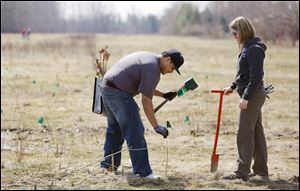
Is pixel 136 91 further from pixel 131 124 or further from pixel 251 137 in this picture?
pixel 251 137

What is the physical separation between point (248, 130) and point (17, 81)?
12029 mm

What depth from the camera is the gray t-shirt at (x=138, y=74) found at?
569 centimetres

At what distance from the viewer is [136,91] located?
6.09 m

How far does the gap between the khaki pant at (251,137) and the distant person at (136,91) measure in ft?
3.04

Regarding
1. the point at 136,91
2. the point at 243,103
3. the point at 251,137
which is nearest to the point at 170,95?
the point at 136,91

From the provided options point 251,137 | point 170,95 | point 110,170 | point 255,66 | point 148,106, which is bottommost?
point 110,170

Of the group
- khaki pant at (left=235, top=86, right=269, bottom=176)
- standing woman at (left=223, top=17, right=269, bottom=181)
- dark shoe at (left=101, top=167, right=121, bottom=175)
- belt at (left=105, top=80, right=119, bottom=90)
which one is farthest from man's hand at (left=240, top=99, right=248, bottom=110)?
dark shoe at (left=101, top=167, right=121, bottom=175)

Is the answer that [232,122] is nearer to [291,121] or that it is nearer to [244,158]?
[291,121]

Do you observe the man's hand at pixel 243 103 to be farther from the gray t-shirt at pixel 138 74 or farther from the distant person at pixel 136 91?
the gray t-shirt at pixel 138 74

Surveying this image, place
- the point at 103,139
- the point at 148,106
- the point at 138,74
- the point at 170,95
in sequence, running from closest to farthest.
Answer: the point at 148,106 → the point at 138,74 → the point at 170,95 → the point at 103,139

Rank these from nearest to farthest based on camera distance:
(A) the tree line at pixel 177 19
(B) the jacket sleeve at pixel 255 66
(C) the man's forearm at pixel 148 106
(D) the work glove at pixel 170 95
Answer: (C) the man's forearm at pixel 148 106 < (B) the jacket sleeve at pixel 255 66 < (D) the work glove at pixel 170 95 < (A) the tree line at pixel 177 19

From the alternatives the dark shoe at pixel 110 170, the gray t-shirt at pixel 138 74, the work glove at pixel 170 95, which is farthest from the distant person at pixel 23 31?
the gray t-shirt at pixel 138 74

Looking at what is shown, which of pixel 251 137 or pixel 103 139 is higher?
pixel 251 137

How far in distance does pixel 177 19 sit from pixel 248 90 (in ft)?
340
